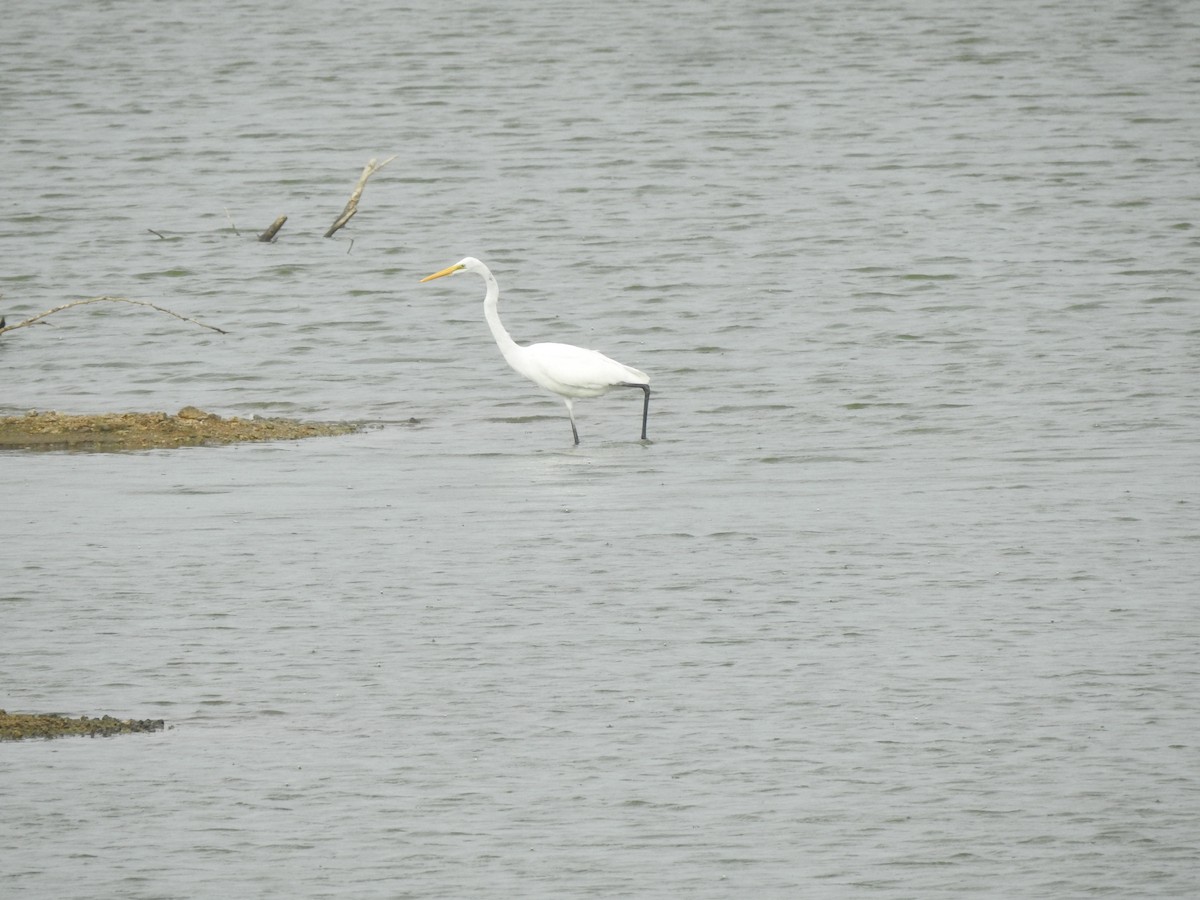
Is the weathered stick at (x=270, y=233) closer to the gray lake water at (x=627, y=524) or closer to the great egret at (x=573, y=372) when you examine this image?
the gray lake water at (x=627, y=524)

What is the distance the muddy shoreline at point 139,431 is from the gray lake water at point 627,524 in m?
0.34

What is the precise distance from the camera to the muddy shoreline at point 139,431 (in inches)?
565

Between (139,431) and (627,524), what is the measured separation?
174 inches

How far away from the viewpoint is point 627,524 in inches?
461

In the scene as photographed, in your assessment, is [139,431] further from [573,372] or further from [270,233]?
[270,233]

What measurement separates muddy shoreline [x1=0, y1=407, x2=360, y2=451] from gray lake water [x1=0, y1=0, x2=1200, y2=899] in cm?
34

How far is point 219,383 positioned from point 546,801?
11.0 metres

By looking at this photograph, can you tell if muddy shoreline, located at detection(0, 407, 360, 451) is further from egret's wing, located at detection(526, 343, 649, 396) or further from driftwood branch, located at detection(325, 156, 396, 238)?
driftwood branch, located at detection(325, 156, 396, 238)

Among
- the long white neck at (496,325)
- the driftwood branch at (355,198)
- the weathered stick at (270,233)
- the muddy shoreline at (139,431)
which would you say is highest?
the long white neck at (496,325)

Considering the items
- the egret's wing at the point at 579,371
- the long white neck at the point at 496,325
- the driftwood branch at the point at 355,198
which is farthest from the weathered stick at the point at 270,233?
the egret's wing at the point at 579,371

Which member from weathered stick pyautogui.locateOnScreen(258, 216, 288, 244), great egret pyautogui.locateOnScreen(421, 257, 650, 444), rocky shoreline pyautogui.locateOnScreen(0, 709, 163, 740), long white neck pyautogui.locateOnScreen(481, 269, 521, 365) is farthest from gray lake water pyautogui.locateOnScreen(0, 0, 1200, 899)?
long white neck pyautogui.locateOnScreen(481, 269, 521, 365)

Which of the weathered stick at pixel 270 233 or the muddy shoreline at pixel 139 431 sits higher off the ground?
the muddy shoreline at pixel 139 431

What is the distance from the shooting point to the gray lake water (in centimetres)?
723

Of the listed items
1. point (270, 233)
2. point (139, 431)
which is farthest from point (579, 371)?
point (270, 233)
